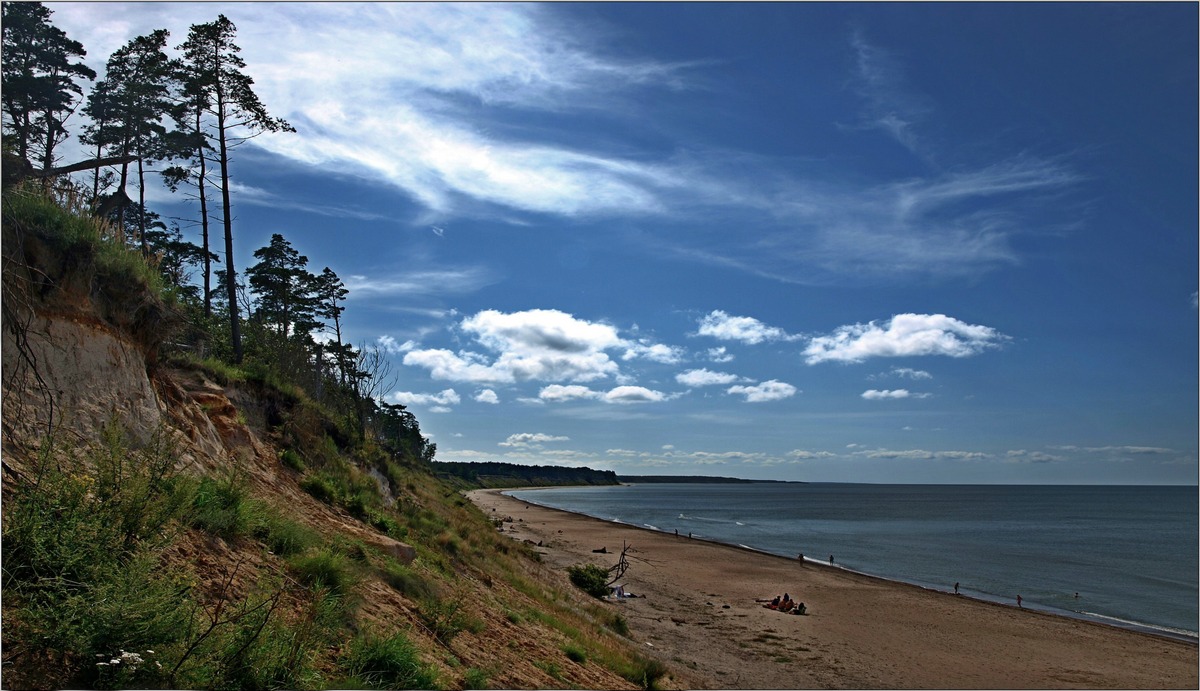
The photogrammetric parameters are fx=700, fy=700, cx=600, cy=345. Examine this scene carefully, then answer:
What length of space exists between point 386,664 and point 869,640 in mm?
22199

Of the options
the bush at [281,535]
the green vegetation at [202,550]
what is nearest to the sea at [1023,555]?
Result: the green vegetation at [202,550]

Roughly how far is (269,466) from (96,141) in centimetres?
2685

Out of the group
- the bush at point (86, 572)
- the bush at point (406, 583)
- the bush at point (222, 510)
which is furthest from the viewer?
the bush at point (406, 583)

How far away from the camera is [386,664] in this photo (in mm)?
7250

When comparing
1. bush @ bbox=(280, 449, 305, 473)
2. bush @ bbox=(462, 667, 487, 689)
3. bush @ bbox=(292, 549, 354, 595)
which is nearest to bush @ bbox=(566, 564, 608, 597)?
bush @ bbox=(280, 449, 305, 473)

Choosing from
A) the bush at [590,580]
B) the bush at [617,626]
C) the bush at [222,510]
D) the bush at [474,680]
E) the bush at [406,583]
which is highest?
the bush at [222,510]

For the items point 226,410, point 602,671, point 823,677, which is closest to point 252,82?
point 226,410

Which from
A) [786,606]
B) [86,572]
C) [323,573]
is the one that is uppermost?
[86,572]

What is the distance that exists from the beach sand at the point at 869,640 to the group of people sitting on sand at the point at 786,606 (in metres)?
0.49

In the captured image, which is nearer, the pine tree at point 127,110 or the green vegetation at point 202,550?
the green vegetation at point 202,550

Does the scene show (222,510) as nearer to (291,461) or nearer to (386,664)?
(386,664)

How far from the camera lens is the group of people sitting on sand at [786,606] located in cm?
2914

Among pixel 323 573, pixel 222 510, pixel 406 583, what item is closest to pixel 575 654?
pixel 406 583

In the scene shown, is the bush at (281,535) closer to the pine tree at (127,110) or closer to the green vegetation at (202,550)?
the green vegetation at (202,550)
